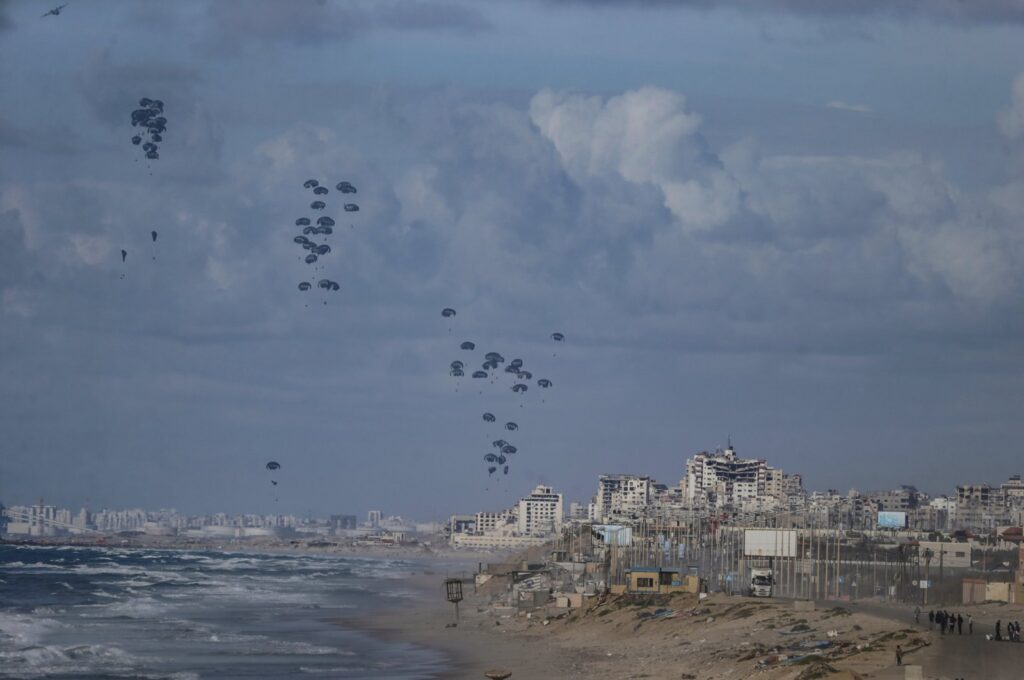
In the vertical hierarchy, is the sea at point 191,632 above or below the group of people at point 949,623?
below

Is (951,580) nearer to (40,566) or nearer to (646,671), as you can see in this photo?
(646,671)

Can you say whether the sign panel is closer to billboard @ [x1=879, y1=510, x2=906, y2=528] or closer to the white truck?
billboard @ [x1=879, y1=510, x2=906, y2=528]

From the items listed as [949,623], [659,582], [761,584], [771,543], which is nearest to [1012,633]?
[949,623]

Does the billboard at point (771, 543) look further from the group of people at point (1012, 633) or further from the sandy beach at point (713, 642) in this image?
the group of people at point (1012, 633)

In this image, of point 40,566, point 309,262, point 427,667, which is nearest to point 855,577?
point 309,262

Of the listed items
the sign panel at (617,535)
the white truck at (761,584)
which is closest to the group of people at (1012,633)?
the white truck at (761,584)

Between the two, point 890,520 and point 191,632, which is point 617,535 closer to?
point 890,520
